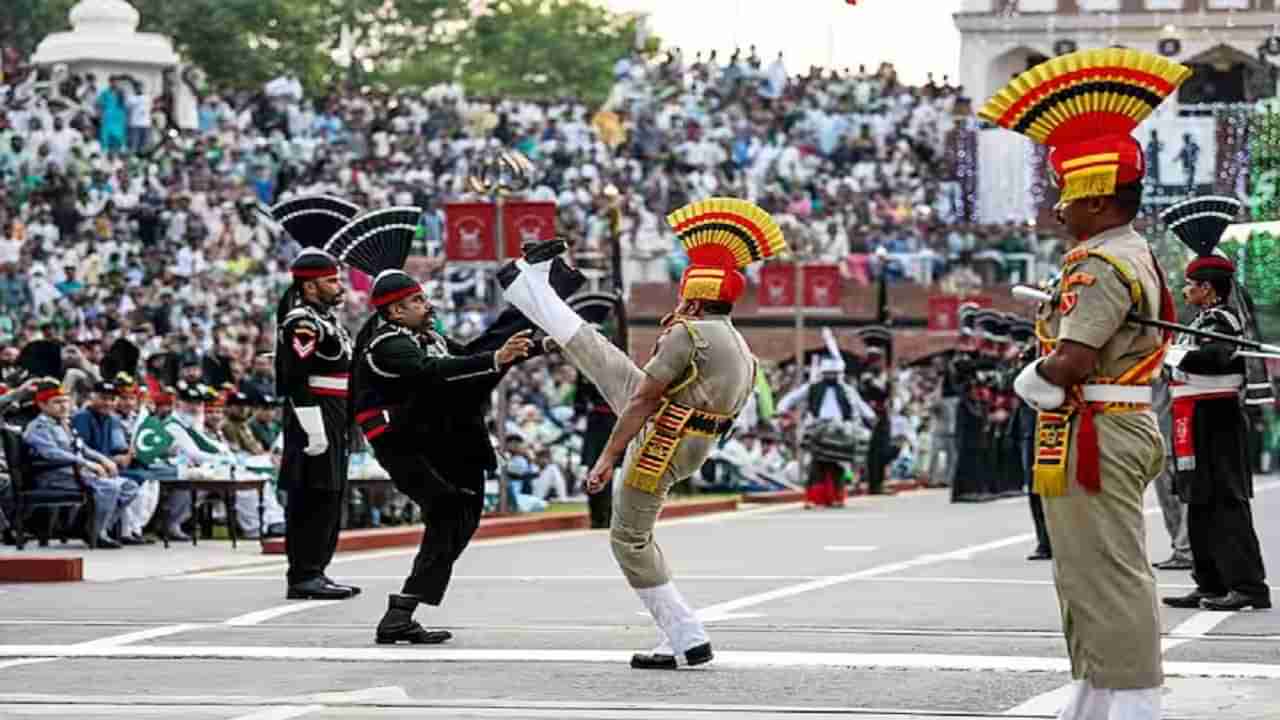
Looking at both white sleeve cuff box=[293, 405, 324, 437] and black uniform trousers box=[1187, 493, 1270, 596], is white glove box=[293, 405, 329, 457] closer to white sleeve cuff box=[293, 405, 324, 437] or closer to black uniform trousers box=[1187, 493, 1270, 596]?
white sleeve cuff box=[293, 405, 324, 437]

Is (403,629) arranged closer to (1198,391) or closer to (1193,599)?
(1193,599)

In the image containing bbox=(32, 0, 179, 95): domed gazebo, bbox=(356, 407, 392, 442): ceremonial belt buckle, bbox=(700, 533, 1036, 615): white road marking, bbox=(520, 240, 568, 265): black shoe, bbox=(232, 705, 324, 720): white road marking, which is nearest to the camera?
bbox=(232, 705, 324, 720): white road marking

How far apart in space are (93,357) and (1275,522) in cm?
1357

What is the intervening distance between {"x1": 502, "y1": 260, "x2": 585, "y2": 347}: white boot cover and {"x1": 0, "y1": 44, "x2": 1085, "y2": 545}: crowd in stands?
18591mm

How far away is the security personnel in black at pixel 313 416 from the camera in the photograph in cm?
1697

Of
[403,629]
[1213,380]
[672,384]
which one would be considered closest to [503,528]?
[1213,380]

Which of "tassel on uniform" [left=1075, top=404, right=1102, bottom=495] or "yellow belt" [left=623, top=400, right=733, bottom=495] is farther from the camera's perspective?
"yellow belt" [left=623, top=400, right=733, bottom=495]

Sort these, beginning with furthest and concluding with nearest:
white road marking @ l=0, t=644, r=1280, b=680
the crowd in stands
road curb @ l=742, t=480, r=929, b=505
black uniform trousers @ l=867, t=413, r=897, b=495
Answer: the crowd in stands < black uniform trousers @ l=867, t=413, r=897, b=495 < road curb @ l=742, t=480, r=929, b=505 < white road marking @ l=0, t=644, r=1280, b=680

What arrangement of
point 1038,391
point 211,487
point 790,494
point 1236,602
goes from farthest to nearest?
point 790,494
point 211,487
point 1236,602
point 1038,391

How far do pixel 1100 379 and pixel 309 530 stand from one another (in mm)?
8582

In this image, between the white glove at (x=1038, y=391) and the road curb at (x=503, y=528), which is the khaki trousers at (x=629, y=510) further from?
the road curb at (x=503, y=528)

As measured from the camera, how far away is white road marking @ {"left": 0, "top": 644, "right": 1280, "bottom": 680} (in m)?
12.6

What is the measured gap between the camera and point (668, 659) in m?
12.9

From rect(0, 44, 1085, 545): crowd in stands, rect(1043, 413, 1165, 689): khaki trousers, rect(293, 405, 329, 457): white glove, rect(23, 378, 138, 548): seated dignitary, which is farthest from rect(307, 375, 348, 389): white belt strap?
rect(0, 44, 1085, 545): crowd in stands
